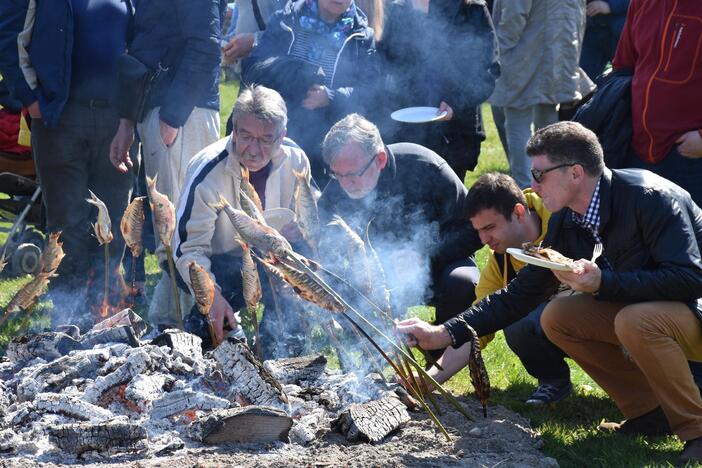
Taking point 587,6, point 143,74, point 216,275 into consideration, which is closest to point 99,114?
point 143,74

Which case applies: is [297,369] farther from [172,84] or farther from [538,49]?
[538,49]

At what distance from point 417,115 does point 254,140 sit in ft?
5.48

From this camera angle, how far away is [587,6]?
8438 mm

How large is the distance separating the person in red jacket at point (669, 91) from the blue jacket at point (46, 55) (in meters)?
3.30

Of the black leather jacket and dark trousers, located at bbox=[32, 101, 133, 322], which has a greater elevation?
the black leather jacket

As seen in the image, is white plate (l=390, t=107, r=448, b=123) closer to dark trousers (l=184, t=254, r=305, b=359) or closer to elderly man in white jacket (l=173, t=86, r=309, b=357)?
elderly man in white jacket (l=173, t=86, r=309, b=357)

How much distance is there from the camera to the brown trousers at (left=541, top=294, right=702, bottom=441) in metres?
3.97

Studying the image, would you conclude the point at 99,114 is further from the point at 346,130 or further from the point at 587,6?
the point at 587,6

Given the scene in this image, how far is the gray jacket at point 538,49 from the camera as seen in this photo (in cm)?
755

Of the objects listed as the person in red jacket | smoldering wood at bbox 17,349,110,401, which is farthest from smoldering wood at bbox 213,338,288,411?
the person in red jacket

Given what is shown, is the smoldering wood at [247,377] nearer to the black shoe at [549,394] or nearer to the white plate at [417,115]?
the black shoe at [549,394]

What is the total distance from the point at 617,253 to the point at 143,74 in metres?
3.10

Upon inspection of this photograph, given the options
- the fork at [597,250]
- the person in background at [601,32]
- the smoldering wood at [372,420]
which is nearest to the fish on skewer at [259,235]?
the smoldering wood at [372,420]

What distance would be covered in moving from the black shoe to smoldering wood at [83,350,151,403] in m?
1.90
